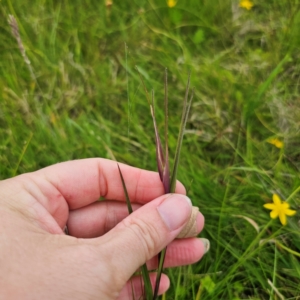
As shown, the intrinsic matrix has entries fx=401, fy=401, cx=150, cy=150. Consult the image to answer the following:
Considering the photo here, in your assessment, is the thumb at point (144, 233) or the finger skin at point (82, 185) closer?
the thumb at point (144, 233)

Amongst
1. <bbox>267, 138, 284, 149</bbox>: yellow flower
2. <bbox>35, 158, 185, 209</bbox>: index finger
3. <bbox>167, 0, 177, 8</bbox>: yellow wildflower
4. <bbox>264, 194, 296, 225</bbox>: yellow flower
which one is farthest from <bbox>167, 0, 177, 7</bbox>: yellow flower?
<bbox>264, 194, 296, 225</bbox>: yellow flower

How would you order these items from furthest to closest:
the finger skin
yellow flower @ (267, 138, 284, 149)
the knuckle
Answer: yellow flower @ (267, 138, 284, 149) → the finger skin → the knuckle

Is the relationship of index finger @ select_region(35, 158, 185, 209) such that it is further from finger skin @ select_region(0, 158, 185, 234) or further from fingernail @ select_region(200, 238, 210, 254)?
fingernail @ select_region(200, 238, 210, 254)

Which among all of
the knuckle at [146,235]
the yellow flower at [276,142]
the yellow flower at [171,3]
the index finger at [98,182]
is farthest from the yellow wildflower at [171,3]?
the knuckle at [146,235]

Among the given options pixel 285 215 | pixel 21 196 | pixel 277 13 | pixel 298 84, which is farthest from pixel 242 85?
pixel 21 196

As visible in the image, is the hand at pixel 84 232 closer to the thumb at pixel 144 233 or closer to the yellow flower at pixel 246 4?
the thumb at pixel 144 233

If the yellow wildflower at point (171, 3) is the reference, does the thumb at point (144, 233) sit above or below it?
below

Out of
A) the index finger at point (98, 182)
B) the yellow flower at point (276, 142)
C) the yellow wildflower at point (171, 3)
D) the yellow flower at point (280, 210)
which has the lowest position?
the yellow flower at point (280, 210)

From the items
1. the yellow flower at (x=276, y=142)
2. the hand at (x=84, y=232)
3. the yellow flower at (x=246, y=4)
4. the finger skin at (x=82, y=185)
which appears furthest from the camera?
the yellow flower at (x=246, y=4)

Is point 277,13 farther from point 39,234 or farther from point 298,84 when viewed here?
point 39,234
